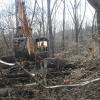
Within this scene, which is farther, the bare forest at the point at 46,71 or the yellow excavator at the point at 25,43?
the yellow excavator at the point at 25,43

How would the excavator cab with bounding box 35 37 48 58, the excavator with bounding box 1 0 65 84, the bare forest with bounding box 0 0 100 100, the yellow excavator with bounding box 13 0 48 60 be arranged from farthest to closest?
the excavator cab with bounding box 35 37 48 58
the yellow excavator with bounding box 13 0 48 60
the excavator with bounding box 1 0 65 84
the bare forest with bounding box 0 0 100 100

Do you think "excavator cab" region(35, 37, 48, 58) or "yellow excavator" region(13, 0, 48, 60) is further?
"excavator cab" region(35, 37, 48, 58)

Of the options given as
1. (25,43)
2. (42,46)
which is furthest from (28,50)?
(42,46)

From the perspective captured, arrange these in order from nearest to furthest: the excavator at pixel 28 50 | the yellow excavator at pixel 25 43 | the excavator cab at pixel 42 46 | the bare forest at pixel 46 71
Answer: the bare forest at pixel 46 71 < the excavator at pixel 28 50 < the yellow excavator at pixel 25 43 < the excavator cab at pixel 42 46

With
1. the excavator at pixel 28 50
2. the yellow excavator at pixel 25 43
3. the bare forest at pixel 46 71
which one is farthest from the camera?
the yellow excavator at pixel 25 43

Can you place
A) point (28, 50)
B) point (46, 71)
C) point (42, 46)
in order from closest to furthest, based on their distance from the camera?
point (46, 71), point (28, 50), point (42, 46)

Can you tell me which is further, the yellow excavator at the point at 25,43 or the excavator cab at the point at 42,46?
the excavator cab at the point at 42,46

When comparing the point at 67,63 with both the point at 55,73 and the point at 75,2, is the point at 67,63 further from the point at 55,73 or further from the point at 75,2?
the point at 75,2

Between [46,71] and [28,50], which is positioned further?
[28,50]

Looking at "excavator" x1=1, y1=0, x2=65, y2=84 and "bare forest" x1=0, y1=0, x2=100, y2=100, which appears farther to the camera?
"excavator" x1=1, y1=0, x2=65, y2=84

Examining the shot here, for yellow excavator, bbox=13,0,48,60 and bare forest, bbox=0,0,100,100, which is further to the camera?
yellow excavator, bbox=13,0,48,60

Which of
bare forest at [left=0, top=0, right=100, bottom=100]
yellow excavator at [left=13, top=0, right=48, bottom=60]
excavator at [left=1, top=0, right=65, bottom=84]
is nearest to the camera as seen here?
bare forest at [left=0, top=0, right=100, bottom=100]

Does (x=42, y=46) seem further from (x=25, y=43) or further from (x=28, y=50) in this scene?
(x=25, y=43)

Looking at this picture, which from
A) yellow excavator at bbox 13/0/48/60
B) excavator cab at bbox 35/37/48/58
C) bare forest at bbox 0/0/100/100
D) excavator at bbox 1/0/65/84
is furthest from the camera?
excavator cab at bbox 35/37/48/58
